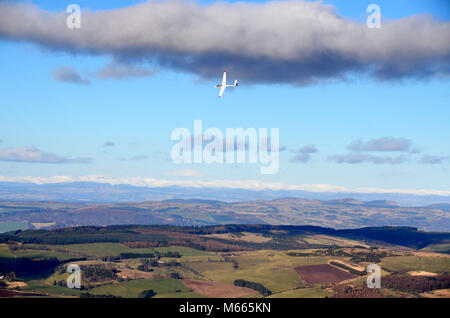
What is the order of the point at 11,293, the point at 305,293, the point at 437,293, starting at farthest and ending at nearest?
the point at 305,293 < the point at 437,293 < the point at 11,293

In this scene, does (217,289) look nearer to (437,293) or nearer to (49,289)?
(49,289)

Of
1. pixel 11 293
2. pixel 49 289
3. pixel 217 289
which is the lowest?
pixel 217 289

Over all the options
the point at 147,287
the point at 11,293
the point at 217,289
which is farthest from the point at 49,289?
the point at 217,289

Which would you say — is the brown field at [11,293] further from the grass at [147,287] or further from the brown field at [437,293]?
the brown field at [437,293]

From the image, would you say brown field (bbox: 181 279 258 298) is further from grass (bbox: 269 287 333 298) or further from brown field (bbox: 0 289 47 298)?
brown field (bbox: 0 289 47 298)

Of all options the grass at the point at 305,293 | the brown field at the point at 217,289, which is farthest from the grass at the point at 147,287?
the grass at the point at 305,293

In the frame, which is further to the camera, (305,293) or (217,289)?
(217,289)
